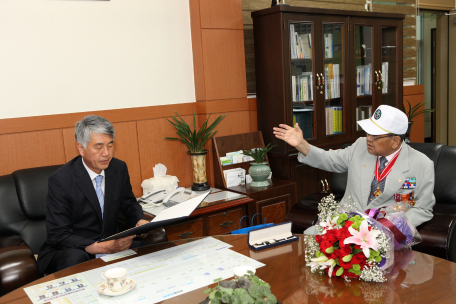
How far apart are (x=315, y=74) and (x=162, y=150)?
162cm

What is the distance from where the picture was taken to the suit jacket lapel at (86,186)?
2.31 meters

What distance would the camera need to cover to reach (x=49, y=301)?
58.4 inches

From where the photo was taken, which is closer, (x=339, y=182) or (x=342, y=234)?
(x=342, y=234)

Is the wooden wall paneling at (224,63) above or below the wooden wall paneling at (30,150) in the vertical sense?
above

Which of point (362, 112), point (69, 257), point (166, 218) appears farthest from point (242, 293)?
point (362, 112)

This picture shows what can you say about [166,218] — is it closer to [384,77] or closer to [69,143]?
[69,143]

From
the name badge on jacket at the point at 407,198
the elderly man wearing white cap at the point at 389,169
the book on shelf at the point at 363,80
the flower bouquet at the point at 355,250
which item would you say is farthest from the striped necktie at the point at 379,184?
the book on shelf at the point at 363,80

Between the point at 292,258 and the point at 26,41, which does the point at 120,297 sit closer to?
the point at 292,258

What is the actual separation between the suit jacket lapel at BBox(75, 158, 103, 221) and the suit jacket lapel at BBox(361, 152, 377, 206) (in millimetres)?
1638

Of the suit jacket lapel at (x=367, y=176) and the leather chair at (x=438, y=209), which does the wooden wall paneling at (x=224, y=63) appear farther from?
the suit jacket lapel at (x=367, y=176)

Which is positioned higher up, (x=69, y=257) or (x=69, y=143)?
(x=69, y=143)

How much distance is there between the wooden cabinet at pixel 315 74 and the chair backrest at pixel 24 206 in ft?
6.79

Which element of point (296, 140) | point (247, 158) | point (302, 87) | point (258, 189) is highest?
point (302, 87)

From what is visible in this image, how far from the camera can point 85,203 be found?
2322 millimetres
